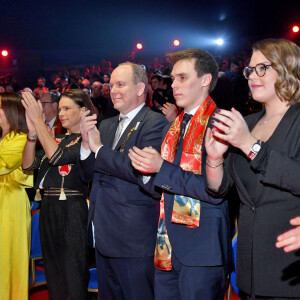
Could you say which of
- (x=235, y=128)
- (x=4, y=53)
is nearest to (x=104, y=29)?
(x=4, y=53)

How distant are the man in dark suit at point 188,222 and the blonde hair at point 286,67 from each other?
20.3 inches

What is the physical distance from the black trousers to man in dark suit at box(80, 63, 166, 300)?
54 cm

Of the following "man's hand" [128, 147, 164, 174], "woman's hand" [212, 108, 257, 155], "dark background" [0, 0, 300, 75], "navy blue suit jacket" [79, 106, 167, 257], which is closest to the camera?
"woman's hand" [212, 108, 257, 155]

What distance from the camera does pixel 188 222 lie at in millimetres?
2086

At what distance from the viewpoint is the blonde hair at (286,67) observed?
182 cm

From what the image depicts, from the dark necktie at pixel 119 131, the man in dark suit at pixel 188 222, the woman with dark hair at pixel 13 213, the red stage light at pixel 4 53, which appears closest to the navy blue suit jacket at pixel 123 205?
the dark necktie at pixel 119 131

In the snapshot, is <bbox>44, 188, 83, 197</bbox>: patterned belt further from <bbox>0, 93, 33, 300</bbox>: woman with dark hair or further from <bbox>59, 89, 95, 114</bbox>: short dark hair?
<bbox>59, 89, 95, 114</bbox>: short dark hair

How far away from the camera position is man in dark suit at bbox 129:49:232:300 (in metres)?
2.06

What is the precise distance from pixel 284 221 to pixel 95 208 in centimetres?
131

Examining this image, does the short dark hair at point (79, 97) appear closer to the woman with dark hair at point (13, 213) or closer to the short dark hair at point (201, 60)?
the woman with dark hair at point (13, 213)

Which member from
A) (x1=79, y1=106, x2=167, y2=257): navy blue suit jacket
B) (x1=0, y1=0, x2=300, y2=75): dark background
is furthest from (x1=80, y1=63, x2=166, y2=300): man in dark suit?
(x1=0, y1=0, x2=300, y2=75): dark background

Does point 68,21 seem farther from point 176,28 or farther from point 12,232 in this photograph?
point 12,232

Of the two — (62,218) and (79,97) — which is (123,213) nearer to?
(62,218)

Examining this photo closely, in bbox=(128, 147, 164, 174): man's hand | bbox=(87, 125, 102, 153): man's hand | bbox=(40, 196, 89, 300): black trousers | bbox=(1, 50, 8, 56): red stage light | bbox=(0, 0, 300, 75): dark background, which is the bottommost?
bbox=(40, 196, 89, 300): black trousers
